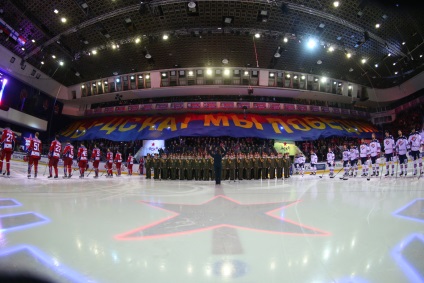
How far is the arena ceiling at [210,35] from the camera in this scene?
14625 millimetres

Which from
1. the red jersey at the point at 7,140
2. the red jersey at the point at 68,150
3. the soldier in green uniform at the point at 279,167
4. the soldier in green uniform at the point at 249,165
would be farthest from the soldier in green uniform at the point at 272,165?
the red jersey at the point at 7,140

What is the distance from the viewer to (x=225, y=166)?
14.8 meters

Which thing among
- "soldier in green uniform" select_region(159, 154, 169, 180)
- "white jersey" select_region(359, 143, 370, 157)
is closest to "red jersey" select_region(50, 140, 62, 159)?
"soldier in green uniform" select_region(159, 154, 169, 180)

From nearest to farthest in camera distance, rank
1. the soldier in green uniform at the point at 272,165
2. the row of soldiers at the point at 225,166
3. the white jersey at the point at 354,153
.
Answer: the white jersey at the point at 354,153 → the row of soldiers at the point at 225,166 → the soldier in green uniform at the point at 272,165

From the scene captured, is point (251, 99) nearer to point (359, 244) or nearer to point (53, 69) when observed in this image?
point (53, 69)

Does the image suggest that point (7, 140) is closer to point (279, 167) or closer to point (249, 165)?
point (249, 165)

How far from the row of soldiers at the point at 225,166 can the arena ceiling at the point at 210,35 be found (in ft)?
28.3

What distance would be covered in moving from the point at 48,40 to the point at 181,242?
67.3 ft

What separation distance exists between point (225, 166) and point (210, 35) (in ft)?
31.3

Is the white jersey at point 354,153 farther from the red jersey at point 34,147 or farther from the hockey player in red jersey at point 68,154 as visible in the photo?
the red jersey at point 34,147

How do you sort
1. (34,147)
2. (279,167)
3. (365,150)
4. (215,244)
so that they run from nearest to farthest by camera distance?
(215,244), (34,147), (365,150), (279,167)

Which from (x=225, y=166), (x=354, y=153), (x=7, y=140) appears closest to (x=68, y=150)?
(x=7, y=140)

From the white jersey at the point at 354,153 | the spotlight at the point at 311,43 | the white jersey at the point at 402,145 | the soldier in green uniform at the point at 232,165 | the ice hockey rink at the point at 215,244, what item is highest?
the spotlight at the point at 311,43

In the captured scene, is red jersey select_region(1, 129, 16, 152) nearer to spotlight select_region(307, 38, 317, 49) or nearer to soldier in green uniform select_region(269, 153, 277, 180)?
soldier in green uniform select_region(269, 153, 277, 180)
